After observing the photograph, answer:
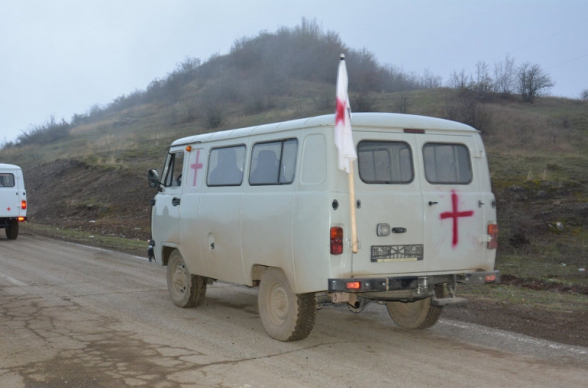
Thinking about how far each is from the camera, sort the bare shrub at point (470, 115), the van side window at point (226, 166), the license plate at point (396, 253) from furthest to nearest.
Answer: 1. the bare shrub at point (470, 115)
2. the van side window at point (226, 166)
3. the license plate at point (396, 253)

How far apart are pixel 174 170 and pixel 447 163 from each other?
13.2 ft

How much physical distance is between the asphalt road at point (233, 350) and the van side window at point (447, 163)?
1779 mm

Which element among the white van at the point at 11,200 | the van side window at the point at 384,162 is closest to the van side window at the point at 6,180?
the white van at the point at 11,200

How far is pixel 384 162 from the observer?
6773 mm

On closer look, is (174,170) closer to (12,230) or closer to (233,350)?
(233,350)

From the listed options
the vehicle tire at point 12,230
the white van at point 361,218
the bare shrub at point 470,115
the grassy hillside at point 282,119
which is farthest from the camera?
the bare shrub at point 470,115

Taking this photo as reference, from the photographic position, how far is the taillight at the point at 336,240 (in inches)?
246

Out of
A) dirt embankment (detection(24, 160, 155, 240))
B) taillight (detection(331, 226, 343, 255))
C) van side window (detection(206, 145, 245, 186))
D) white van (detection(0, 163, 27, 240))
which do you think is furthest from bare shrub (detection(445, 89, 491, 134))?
taillight (detection(331, 226, 343, 255))

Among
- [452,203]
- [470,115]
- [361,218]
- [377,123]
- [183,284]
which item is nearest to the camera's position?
[361,218]

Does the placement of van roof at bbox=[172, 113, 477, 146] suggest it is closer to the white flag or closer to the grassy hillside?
the white flag

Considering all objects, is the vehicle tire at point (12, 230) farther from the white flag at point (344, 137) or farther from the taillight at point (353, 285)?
the taillight at point (353, 285)

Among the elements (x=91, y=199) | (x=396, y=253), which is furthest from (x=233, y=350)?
(x=91, y=199)

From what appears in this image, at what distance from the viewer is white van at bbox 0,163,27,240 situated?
19.8 meters


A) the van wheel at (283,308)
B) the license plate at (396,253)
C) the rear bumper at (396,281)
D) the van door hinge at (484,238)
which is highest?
the van door hinge at (484,238)
